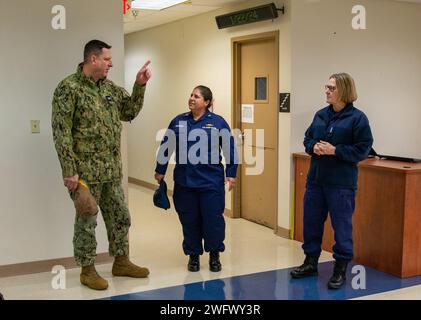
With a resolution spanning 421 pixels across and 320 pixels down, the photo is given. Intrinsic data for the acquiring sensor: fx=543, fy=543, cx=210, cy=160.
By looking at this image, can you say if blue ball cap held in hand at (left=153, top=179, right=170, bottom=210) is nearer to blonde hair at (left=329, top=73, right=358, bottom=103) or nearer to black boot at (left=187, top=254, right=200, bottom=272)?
black boot at (left=187, top=254, right=200, bottom=272)

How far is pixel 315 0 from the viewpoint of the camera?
200 inches

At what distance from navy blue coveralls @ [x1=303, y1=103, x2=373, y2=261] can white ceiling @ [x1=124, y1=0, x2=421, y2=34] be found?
90.7 inches

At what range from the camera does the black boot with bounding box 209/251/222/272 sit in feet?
13.9

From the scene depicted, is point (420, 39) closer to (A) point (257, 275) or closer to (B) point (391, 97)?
(B) point (391, 97)

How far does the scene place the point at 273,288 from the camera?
386 centimetres

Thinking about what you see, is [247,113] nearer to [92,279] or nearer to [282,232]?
[282,232]

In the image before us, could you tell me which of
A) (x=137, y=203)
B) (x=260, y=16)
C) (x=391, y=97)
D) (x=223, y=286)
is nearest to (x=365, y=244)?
(x=223, y=286)

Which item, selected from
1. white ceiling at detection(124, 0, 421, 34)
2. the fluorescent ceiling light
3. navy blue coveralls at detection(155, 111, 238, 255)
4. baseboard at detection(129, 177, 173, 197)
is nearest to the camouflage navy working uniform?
navy blue coveralls at detection(155, 111, 238, 255)

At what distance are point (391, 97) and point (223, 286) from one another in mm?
3023

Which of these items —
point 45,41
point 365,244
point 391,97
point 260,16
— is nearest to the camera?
point 45,41

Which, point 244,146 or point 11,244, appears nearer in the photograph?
point 11,244

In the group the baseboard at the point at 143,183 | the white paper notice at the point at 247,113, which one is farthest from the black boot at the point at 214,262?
the baseboard at the point at 143,183

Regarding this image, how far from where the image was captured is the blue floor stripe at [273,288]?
3.69 metres

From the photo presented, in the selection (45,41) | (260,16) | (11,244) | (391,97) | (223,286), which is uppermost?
(260,16)
